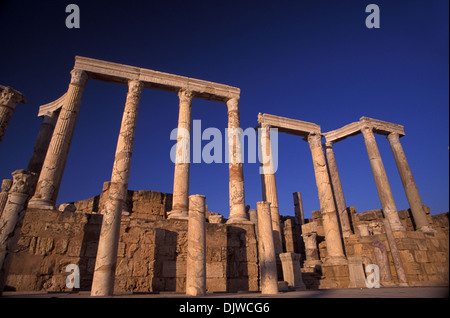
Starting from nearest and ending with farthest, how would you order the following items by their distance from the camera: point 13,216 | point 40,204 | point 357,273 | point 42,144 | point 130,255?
point 13,216
point 130,255
point 40,204
point 357,273
point 42,144

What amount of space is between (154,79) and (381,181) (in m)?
16.1

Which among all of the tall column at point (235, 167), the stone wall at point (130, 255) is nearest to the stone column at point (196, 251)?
the stone wall at point (130, 255)

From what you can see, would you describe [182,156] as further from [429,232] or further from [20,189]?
[429,232]

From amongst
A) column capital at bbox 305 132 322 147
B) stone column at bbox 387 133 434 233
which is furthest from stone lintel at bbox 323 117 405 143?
column capital at bbox 305 132 322 147

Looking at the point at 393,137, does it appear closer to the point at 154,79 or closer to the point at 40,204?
the point at 154,79

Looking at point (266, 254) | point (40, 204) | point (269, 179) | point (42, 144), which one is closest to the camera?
point (266, 254)

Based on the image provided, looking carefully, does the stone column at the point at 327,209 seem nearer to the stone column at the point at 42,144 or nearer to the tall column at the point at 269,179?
the tall column at the point at 269,179

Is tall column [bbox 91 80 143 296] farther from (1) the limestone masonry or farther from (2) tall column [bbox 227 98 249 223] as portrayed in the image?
(2) tall column [bbox 227 98 249 223]

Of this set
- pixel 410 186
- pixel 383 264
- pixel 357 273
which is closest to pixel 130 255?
pixel 357 273

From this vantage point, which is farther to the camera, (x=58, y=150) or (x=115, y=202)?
(x=58, y=150)

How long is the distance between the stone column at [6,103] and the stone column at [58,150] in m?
2.71

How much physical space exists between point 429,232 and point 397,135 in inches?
296

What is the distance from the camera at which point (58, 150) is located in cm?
1122

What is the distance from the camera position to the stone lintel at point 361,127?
19688mm
